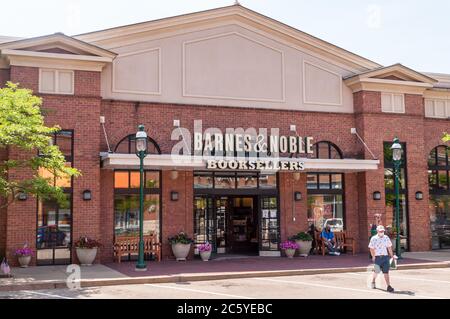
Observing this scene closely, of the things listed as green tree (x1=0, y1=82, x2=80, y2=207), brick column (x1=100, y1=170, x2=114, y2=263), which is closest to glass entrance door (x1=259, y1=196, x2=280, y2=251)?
brick column (x1=100, y1=170, x2=114, y2=263)

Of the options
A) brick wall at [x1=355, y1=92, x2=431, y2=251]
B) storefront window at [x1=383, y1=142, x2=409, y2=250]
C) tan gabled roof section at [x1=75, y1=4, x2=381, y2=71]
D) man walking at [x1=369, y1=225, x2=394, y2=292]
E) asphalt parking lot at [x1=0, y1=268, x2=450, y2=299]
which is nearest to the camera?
asphalt parking lot at [x1=0, y1=268, x2=450, y2=299]

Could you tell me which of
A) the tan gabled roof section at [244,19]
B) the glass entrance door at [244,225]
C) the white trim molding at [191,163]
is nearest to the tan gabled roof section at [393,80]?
the tan gabled roof section at [244,19]

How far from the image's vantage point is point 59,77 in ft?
61.9

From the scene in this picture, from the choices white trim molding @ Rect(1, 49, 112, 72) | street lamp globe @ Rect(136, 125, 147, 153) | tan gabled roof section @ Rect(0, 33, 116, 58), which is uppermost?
tan gabled roof section @ Rect(0, 33, 116, 58)

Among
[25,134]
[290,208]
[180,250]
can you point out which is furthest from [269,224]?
[25,134]

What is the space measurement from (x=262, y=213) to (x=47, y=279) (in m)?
9.39

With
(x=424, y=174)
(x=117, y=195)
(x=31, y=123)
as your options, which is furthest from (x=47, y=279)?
(x=424, y=174)

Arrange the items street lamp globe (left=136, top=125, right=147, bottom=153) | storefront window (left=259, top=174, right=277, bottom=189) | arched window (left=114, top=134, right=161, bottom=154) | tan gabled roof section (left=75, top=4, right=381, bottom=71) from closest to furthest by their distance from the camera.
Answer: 1. street lamp globe (left=136, top=125, right=147, bottom=153)
2. arched window (left=114, top=134, right=161, bottom=154)
3. tan gabled roof section (left=75, top=4, right=381, bottom=71)
4. storefront window (left=259, top=174, right=277, bottom=189)

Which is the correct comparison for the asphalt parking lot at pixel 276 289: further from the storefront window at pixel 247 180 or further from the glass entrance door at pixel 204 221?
the storefront window at pixel 247 180

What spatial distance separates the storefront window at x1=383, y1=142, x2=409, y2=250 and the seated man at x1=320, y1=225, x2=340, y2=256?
2.58 meters

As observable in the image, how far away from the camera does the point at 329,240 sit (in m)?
21.8

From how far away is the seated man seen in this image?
71.5 feet

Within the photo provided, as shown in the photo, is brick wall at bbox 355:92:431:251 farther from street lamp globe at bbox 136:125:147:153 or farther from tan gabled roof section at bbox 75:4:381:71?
street lamp globe at bbox 136:125:147:153

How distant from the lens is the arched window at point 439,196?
2433cm
